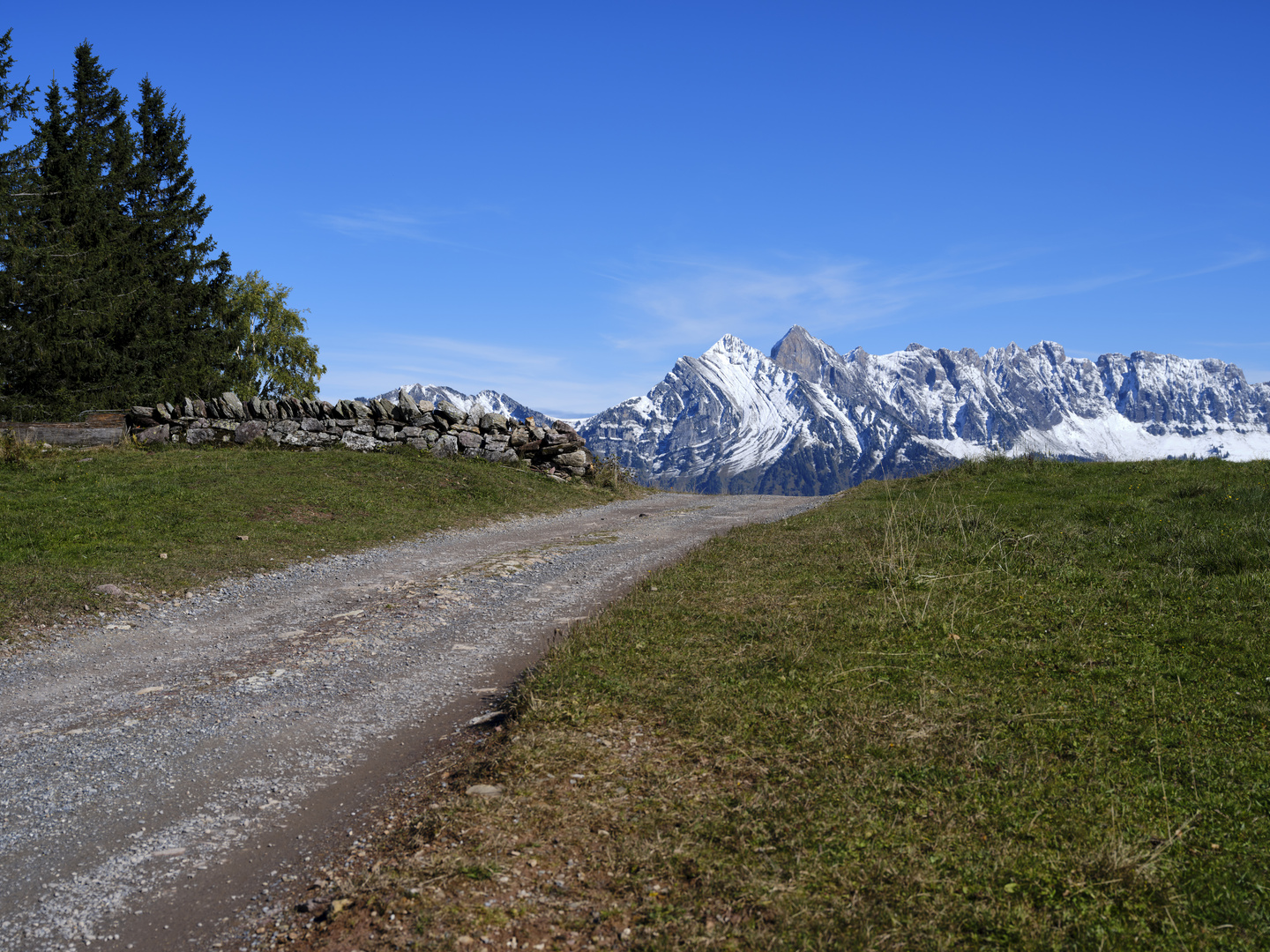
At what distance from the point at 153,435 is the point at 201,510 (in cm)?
1262

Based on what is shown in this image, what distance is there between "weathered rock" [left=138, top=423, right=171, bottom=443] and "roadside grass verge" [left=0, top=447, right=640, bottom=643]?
4.86 ft

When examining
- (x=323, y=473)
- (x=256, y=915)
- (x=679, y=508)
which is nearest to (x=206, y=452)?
(x=323, y=473)

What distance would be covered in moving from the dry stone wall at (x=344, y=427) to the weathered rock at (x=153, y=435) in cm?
3

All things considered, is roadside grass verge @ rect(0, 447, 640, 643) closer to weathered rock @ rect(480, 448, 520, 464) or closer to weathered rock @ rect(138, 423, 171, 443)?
weathered rock @ rect(480, 448, 520, 464)

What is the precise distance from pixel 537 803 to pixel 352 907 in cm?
147

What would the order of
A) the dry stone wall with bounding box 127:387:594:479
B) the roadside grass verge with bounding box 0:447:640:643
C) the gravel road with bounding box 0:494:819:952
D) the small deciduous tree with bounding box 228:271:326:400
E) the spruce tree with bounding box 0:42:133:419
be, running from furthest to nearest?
the small deciduous tree with bounding box 228:271:326:400 < the spruce tree with bounding box 0:42:133:419 < the dry stone wall with bounding box 127:387:594:479 < the roadside grass verge with bounding box 0:447:640:643 < the gravel road with bounding box 0:494:819:952

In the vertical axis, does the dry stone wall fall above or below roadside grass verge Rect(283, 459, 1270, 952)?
above

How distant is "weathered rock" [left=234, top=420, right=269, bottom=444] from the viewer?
27.5m

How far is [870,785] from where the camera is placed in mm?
5520

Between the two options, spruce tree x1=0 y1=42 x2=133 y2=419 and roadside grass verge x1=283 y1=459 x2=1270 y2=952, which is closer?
roadside grass verge x1=283 y1=459 x2=1270 y2=952

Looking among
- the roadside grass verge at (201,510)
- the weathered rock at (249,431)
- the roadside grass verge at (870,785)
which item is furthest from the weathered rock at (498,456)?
the roadside grass verge at (870,785)

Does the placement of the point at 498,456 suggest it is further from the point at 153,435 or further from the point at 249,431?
the point at 153,435

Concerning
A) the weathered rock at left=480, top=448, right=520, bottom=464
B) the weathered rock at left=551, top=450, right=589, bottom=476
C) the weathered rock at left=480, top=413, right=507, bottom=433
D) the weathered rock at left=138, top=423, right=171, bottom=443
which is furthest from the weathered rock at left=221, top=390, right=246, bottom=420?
the weathered rock at left=551, top=450, right=589, bottom=476

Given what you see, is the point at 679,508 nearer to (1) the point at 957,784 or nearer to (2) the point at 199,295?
(1) the point at 957,784
